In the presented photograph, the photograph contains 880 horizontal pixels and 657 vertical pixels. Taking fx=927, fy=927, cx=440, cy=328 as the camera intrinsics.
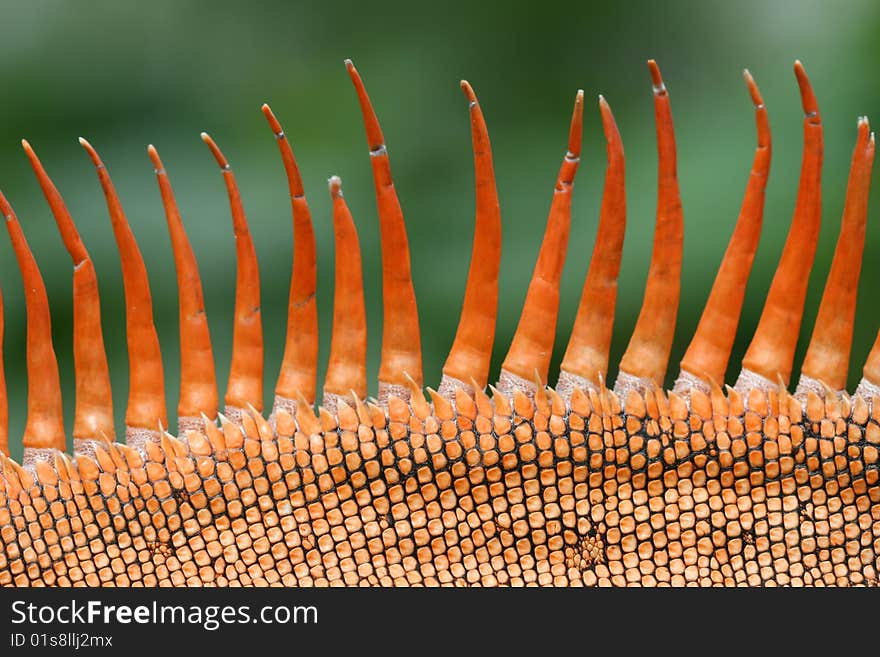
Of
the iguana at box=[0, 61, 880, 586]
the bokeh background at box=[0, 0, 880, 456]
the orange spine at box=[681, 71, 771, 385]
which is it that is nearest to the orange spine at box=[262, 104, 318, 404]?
the iguana at box=[0, 61, 880, 586]

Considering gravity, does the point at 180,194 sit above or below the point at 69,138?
below

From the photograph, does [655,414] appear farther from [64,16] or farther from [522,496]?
[64,16]

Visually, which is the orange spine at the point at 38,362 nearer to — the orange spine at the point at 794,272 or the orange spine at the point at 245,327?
the orange spine at the point at 245,327

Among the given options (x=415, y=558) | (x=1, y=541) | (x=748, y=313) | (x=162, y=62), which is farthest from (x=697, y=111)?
(x=1, y=541)

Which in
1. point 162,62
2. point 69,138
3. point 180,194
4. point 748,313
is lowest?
point 748,313

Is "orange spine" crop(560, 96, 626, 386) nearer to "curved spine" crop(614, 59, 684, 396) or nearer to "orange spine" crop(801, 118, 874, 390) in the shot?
"curved spine" crop(614, 59, 684, 396)

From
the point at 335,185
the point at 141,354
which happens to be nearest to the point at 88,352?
the point at 141,354

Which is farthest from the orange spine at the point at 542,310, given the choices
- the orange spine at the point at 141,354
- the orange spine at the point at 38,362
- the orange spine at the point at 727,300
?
the orange spine at the point at 38,362
